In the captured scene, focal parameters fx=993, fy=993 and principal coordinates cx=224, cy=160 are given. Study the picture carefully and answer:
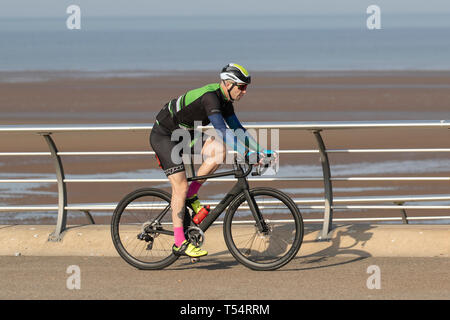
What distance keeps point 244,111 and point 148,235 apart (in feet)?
70.7

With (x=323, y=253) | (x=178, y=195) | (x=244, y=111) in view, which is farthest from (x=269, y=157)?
(x=244, y=111)

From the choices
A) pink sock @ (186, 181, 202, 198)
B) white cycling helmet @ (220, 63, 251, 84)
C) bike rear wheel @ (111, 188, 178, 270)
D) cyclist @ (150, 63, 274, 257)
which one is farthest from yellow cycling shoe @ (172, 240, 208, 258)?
white cycling helmet @ (220, 63, 251, 84)

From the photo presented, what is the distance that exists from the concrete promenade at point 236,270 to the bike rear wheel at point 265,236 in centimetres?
12

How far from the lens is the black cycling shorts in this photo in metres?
8.02

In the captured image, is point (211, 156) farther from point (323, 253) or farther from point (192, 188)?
point (323, 253)

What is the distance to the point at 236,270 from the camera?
8078mm

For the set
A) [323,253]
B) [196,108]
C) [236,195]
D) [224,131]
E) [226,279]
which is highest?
[196,108]

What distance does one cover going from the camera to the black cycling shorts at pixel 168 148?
802 centimetres

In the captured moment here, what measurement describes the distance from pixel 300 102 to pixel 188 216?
83.6 ft

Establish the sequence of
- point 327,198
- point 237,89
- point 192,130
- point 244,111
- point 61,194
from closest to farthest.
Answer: point 237,89 < point 192,130 < point 327,198 < point 61,194 < point 244,111

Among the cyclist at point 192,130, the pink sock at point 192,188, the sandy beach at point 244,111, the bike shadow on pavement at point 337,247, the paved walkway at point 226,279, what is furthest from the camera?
the sandy beach at point 244,111

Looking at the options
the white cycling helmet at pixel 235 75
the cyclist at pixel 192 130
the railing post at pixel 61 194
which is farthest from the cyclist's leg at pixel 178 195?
the railing post at pixel 61 194

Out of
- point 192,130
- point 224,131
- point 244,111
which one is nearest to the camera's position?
point 224,131

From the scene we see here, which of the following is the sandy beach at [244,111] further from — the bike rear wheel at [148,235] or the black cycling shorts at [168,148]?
the black cycling shorts at [168,148]
